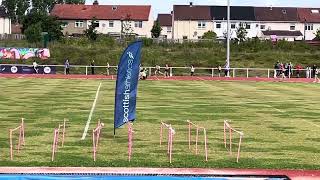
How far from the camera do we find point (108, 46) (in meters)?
78.6

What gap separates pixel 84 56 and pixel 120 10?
138ft

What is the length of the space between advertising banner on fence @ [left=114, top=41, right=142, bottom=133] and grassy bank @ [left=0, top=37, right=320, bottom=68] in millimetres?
53229

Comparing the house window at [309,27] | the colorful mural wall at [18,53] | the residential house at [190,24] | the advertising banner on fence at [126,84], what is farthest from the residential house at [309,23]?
the advertising banner on fence at [126,84]

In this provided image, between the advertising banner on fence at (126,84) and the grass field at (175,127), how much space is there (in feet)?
2.29

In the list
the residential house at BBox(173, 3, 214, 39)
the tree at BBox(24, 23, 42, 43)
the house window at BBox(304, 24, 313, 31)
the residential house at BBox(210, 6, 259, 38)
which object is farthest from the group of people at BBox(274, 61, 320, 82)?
the house window at BBox(304, 24, 313, 31)

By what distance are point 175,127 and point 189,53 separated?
56231mm

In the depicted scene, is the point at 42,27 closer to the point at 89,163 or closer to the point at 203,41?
the point at 203,41

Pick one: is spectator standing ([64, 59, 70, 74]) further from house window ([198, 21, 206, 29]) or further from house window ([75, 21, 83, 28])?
house window ([198, 21, 206, 29])

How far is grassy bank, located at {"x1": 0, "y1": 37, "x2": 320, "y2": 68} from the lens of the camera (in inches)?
2793

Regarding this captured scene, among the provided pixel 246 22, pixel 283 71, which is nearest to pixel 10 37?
pixel 246 22

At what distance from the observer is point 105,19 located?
112 meters

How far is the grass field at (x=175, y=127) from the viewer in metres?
13.2

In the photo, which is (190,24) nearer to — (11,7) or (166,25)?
(166,25)

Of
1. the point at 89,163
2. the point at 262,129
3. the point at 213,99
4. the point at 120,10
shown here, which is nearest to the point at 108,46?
the point at 120,10
